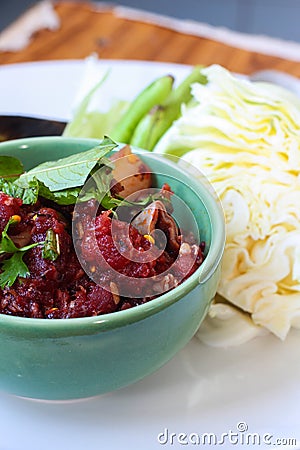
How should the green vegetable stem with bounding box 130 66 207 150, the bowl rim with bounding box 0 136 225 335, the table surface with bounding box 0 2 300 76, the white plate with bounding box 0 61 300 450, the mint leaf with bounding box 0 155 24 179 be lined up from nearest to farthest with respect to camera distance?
1. the bowl rim with bounding box 0 136 225 335
2. the white plate with bounding box 0 61 300 450
3. the mint leaf with bounding box 0 155 24 179
4. the green vegetable stem with bounding box 130 66 207 150
5. the table surface with bounding box 0 2 300 76

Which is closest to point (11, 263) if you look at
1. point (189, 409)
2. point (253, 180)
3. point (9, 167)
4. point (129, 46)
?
point (9, 167)

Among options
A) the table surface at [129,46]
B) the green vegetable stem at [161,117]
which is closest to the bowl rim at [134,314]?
the green vegetable stem at [161,117]

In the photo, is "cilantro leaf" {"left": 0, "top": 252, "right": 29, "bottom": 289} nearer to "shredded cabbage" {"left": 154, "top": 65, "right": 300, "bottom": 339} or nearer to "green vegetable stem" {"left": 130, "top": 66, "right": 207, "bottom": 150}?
"shredded cabbage" {"left": 154, "top": 65, "right": 300, "bottom": 339}

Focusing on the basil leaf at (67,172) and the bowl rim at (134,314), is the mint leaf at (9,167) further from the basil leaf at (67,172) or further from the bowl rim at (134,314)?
the bowl rim at (134,314)

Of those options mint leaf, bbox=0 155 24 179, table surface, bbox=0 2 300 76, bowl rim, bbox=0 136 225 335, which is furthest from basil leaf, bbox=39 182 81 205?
table surface, bbox=0 2 300 76

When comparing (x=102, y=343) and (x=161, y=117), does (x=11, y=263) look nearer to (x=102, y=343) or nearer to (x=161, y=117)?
(x=102, y=343)

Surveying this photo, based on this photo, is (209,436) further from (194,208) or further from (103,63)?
(103,63)
